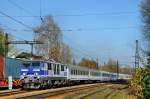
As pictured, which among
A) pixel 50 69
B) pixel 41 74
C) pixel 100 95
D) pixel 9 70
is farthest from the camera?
pixel 9 70

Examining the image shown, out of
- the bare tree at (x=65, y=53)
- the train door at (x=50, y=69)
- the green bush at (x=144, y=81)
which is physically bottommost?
the green bush at (x=144, y=81)

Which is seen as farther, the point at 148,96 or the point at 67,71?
the point at 67,71

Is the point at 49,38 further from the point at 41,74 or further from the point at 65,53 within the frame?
the point at 41,74

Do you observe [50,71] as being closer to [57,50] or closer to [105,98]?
[105,98]

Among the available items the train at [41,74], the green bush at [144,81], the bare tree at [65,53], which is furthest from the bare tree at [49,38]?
the green bush at [144,81]

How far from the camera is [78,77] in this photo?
65500mm

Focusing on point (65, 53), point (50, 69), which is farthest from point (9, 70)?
point (65, 53)

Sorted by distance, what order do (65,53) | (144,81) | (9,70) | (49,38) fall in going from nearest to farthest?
(144,81) < (9,70) < (49,38) < (65,53)

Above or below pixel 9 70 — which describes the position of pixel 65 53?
above

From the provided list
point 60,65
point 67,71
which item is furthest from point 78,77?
point 60,65

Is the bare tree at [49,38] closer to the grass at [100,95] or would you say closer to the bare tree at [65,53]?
the bare tree at [65,53]

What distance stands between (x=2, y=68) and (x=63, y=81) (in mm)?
11128

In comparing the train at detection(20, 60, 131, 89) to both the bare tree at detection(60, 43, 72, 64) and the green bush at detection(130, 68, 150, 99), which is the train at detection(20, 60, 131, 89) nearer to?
the green bush at detection(130, 68, 150, 99)

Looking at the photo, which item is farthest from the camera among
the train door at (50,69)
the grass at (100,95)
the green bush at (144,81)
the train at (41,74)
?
the train door at (50,69)
